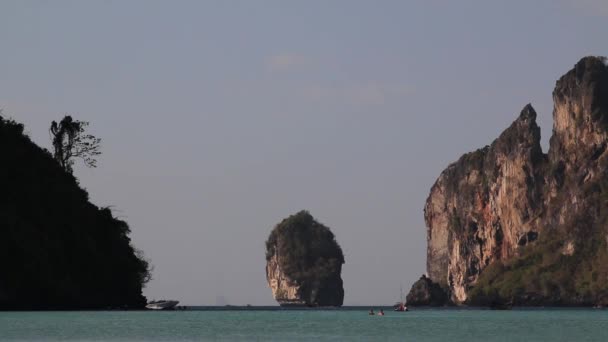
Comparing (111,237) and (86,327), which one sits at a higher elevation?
(111,237)

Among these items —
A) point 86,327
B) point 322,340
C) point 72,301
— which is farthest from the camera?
point 72,301

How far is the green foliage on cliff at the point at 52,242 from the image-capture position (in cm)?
14525

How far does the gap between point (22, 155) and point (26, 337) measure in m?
77.9

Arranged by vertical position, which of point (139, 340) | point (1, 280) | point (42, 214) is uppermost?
point (42, 214)

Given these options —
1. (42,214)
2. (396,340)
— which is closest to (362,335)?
(396,340)

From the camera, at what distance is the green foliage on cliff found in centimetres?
14525

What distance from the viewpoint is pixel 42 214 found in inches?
6270

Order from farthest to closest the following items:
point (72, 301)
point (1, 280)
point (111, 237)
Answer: point (111, 237), point (72, 301), point (1, 280)

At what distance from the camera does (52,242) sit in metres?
→ 155

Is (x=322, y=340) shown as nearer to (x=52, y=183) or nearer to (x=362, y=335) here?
(x=362, y=335)

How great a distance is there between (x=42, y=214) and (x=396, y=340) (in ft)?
226

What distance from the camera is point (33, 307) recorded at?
14938cm

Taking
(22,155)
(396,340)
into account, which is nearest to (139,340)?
(396,340)

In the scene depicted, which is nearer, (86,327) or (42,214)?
(86,327)
